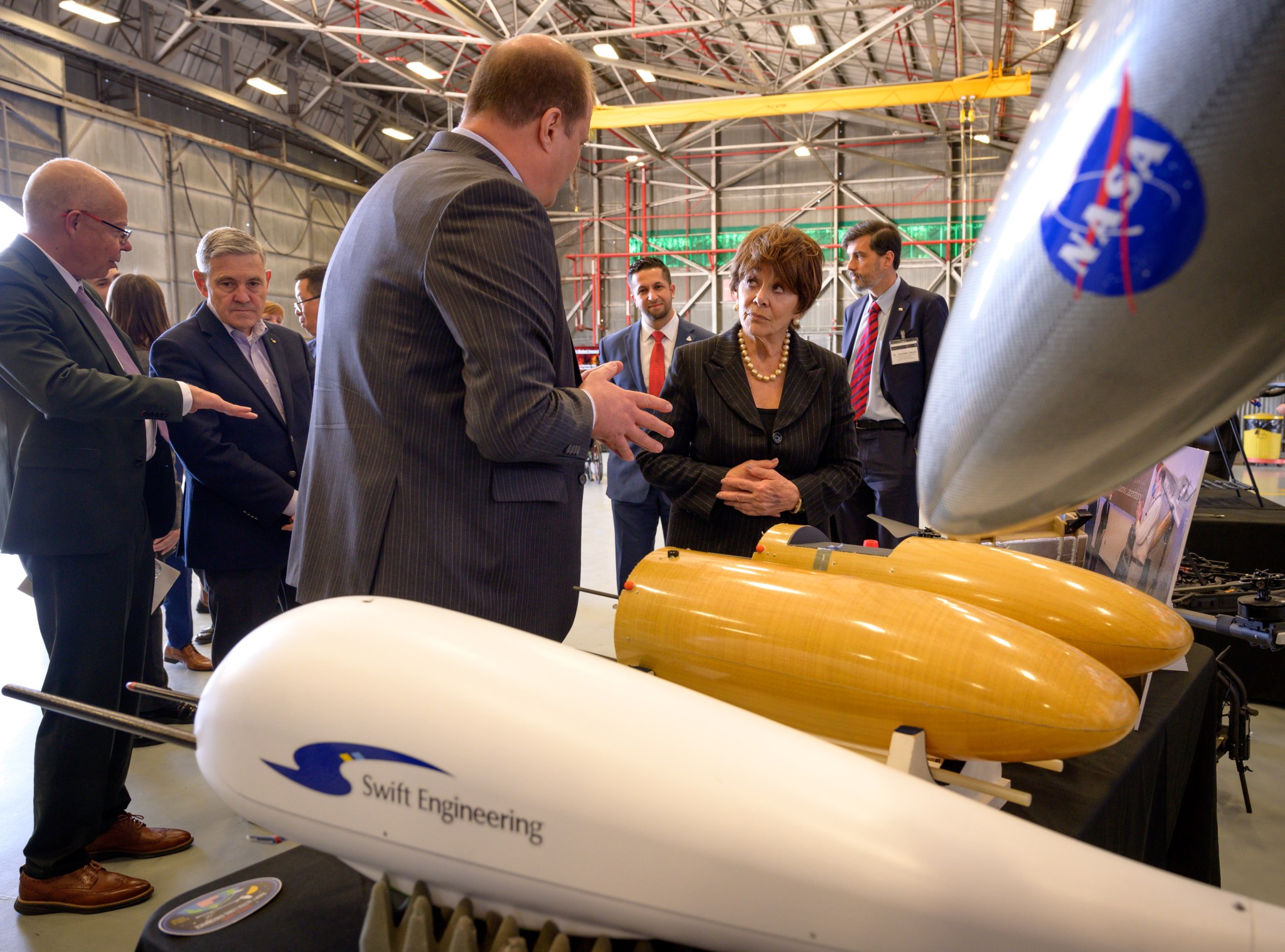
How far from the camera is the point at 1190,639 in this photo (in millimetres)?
1245

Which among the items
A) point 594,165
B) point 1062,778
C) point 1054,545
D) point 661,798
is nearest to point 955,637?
point 1062,778

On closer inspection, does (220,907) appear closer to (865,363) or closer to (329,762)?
(329,762)

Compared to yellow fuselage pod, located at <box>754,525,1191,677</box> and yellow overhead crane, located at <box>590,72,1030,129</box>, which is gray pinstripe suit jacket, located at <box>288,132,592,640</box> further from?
yellow overhead crane, located at <box>590,72,1030,129</box>

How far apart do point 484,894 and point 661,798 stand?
0.56 ft

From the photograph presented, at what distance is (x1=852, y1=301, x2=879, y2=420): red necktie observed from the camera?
9.85 feet

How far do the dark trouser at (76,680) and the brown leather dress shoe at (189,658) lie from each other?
1.61 metres

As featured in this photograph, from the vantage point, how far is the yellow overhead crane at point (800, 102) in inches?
384

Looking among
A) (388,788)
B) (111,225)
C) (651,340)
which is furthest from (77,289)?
(651,340)

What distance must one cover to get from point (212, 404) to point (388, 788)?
58.7 inches

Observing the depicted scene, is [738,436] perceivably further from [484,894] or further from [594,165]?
[594,165]

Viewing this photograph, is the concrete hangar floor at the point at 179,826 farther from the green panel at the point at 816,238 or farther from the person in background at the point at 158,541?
the green panel at the point at 816,238

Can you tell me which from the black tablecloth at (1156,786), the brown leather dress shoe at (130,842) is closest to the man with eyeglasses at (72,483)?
the brown leather dress shoe at (130,842)

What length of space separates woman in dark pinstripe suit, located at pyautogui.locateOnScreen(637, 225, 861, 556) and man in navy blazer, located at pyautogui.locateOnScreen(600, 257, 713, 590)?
3.88 ft

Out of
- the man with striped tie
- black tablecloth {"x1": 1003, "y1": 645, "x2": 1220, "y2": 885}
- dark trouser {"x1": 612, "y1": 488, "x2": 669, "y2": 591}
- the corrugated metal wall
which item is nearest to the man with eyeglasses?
dark trouser {"x1": 612, "y1": 488, "x2": 669, "y2": 591}
